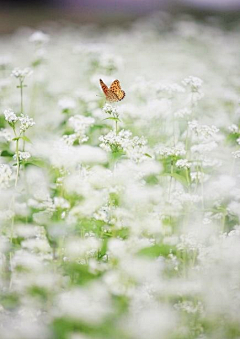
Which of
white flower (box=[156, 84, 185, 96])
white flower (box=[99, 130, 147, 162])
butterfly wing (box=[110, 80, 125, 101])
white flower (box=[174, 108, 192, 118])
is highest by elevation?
white flower (box=[156, 84, 185, 96])

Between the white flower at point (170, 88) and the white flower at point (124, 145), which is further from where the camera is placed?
the white flower at point (170, 88)

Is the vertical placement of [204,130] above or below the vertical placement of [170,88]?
below

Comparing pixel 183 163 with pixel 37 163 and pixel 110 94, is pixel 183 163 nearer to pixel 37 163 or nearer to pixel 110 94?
pixel 110 94

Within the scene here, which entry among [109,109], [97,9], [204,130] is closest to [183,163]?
[204,130]

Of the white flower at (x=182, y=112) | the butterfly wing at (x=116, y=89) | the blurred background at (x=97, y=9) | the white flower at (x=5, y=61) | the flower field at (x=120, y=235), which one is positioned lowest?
the flower field at (x=120, y=235)

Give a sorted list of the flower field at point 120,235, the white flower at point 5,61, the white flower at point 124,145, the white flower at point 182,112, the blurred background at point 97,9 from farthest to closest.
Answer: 1. the blurred background at point 97,9
2. the white flower at point 5,61
3. the white flower at point 182,112
4. the white flower at point 124,145
5. the flower field at point 120,235

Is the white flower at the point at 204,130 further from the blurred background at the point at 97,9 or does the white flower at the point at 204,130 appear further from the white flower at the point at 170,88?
the blurred background at the point at 97,9

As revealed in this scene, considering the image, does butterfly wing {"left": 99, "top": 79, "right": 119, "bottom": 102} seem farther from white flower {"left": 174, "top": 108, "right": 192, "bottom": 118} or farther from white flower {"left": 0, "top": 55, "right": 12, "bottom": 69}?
white flower {"left": 0, "top": 55, "right": 12, "bottom": 69}

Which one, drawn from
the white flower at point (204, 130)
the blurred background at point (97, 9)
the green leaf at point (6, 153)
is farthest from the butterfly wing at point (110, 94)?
the blurred background at point (97, 9)

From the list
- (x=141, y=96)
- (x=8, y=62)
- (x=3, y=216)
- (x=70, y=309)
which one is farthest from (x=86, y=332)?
(x=8, y=62)

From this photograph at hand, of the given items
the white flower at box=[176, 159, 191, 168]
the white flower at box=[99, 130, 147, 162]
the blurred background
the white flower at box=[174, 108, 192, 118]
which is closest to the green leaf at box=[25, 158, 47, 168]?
the white flower at box=[99, 130, 147, 162]
